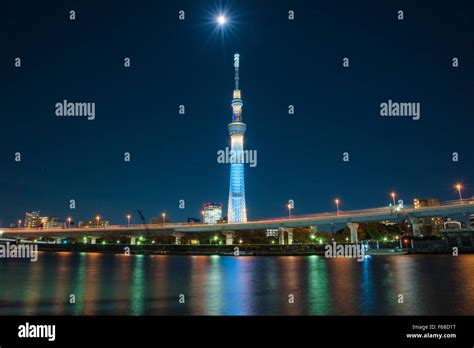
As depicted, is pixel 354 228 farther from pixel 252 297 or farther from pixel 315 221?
pixel 252 297

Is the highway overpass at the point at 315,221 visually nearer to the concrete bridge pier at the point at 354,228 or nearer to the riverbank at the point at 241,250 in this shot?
the concrete bridge pier at the point at 354,228

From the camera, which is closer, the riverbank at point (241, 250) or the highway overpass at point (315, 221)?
the highway overpass at point (315, 221)

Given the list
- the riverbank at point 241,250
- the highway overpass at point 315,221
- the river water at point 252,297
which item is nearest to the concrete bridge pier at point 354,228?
the highway overpass at point 315,221

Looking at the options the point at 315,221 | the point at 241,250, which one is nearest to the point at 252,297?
the point at 315,221

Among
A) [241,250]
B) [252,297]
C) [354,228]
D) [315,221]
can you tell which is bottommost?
[241,250]

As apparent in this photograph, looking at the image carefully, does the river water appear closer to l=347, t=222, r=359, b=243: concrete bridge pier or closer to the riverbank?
the riverbank

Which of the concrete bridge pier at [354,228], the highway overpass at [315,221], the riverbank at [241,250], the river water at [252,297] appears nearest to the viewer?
the river water at [252,297]

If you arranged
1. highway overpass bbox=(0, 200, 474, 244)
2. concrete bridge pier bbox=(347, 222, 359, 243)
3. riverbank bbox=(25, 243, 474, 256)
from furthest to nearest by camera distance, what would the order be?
concrete bridge pier bbox=(347, 222, 359, 243) < riverbank bbox=(25, 243, 474, 256) < highway overpass bbox=(0, 200, 474, 244)

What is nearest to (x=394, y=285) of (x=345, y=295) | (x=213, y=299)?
(x=345, y=295)

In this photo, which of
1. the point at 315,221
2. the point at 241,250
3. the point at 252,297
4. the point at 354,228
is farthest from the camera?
the point at 241,250

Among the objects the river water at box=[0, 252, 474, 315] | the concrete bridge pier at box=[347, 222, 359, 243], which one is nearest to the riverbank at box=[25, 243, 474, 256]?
the concrete bridge pier at box=[347, 222, 359, 243]

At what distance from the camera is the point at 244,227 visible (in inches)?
4951

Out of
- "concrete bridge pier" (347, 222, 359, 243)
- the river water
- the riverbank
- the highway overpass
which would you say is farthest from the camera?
"concrete bridge pier" (347, 222, 359, 243)
